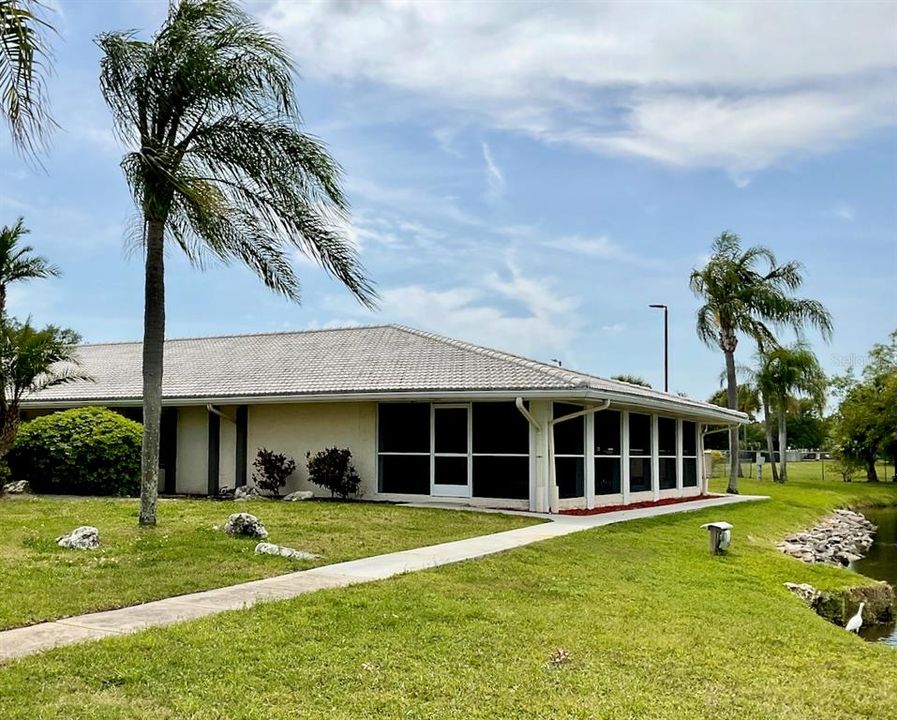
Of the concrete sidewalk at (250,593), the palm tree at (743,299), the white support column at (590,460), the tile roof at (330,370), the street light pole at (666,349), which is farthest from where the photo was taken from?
the street light pole at (666,349)

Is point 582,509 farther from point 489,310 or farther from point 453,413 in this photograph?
point 489,310

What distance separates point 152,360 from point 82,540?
119 inches

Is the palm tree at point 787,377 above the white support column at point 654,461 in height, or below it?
above

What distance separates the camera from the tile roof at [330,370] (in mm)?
17188

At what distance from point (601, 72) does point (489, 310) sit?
453 inches

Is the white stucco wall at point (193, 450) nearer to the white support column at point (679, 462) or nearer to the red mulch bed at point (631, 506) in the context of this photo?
the red mulch bed at point (631, 506)

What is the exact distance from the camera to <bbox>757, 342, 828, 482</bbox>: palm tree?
35.8 meters

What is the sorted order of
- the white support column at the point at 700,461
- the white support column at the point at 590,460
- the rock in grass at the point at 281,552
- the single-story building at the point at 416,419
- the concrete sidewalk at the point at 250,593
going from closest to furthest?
the concrete sidewalk at the point at 250,593 < the rock in grass at the point at 281,552 < the single-story building at the point at 416,419 < the white support column at the point at 590,460 < the white support column at the point at 700,461

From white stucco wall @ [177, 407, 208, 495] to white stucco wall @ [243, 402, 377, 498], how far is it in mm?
1504

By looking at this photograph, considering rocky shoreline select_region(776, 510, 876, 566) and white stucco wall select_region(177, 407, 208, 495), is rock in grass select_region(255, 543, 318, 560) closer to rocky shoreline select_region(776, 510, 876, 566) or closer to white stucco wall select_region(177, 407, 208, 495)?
rocky shoreline select_region(776, 510, 876, 566)

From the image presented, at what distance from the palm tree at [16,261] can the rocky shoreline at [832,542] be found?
15593mm

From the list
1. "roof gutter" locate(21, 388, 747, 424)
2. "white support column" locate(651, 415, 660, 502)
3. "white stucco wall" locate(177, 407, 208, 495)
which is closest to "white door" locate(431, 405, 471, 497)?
"roof gutter" locate(21, 388, 747, 424)

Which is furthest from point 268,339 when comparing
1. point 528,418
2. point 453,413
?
point 528,418

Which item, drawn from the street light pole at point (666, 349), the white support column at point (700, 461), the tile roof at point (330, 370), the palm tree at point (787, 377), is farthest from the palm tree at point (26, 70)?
the street light pole at point (666, 349)
